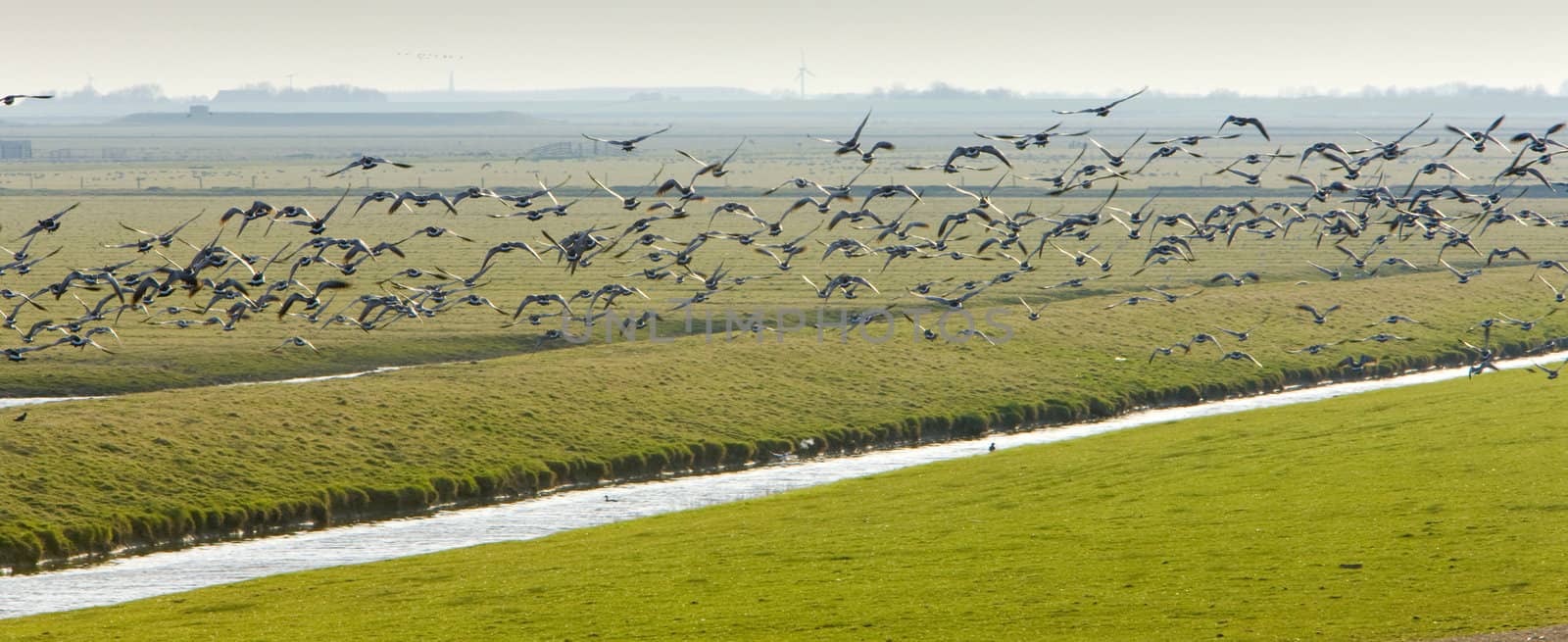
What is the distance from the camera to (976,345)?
72562mm

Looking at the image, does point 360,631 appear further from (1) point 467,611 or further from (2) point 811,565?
(2) point 811,565

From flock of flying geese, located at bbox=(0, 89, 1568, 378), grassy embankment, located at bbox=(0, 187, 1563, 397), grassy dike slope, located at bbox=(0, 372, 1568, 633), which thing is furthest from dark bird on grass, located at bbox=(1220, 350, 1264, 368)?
grassy embankment, located at bbox=(0, 187, 1563, 397)

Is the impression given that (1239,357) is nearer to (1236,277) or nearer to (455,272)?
(1236,277)

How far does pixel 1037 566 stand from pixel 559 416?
25.1 meters

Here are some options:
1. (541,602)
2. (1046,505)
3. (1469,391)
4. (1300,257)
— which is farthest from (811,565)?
(1300,257)

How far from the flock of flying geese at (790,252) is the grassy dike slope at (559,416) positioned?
7.22 ft

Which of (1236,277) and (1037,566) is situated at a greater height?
(1236,277)

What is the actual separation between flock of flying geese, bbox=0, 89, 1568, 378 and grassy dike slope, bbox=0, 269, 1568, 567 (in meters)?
2.20

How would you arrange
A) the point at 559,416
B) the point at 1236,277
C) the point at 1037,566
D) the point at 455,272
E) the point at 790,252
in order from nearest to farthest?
1. the point at 1037,566
2. the point at 790,252
3. the point at 1236,277
4. the point at 559,416
5. the point at 455,272

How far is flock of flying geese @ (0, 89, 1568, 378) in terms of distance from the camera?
38688 mm

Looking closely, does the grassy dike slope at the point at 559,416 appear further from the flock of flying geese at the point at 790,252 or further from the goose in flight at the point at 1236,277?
the goose in flight at the point at 1236,277

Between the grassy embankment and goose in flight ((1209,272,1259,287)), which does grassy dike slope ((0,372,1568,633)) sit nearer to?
goose in flight ((1209,272,1259,287))

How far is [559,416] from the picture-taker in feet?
189

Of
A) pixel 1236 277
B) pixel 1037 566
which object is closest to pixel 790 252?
pixel 1037 566
